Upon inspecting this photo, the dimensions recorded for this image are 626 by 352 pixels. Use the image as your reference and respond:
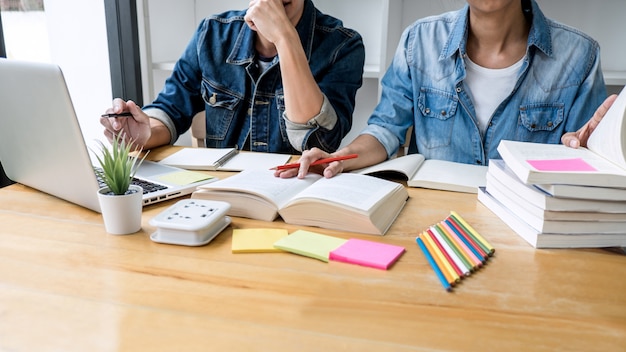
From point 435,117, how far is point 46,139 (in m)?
0.98

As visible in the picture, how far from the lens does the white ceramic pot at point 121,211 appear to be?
751 mm

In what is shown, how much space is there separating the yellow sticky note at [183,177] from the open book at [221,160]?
8 centimetres

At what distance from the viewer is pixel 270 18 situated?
4.29 ft

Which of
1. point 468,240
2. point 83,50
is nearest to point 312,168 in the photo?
point 468,240

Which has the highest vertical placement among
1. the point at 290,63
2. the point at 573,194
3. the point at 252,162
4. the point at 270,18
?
the point at 270,18

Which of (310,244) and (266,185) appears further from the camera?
(266,185)

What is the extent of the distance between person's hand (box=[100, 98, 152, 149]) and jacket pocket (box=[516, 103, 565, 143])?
0.96m

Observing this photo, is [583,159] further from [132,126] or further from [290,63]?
[132,126]

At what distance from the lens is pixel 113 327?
53cm

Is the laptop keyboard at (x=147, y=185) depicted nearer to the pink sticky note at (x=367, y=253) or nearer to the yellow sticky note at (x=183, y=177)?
the yellow sticky note at (x=183, y=177)

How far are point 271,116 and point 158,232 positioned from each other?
800 millimetres

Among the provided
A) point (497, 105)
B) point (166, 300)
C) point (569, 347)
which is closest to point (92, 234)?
point (166, 300)

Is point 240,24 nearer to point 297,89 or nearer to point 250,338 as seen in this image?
point 297,89

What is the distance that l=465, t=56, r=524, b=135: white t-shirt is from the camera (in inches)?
52.2
